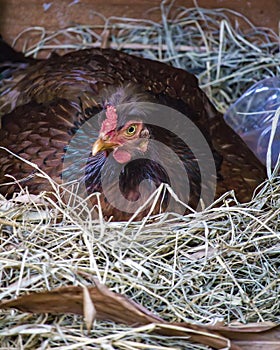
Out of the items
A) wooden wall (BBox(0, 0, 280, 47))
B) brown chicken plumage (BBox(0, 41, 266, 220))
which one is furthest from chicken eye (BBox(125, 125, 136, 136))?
wooden wall (BBox(0, 0, 280, 47))

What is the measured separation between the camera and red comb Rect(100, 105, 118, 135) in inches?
72.5

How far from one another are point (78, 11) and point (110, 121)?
3.48ft

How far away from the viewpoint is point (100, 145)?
184 centimetres

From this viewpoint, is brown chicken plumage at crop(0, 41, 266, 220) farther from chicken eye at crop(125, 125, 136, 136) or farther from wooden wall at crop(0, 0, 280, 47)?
wooden wall at crop(0, 0, 280, 47)

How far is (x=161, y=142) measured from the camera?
1948mm

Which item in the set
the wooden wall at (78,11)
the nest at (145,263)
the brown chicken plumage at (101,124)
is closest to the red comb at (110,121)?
the brown chicken plumage at (101,124)

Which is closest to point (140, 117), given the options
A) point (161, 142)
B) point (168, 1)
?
point (161, 142)

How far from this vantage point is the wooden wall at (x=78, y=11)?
8.95 feet

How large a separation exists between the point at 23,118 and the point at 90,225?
585 mm

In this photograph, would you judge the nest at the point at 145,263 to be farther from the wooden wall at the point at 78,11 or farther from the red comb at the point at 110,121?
the wooden wall at the point at 78,11

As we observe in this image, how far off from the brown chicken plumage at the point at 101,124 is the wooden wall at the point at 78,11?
458 millimetres

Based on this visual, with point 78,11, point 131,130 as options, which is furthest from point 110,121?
point 78,11

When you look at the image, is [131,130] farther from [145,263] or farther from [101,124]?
[145,263]

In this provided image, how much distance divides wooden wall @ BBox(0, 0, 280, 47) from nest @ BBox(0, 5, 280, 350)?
96 centimetres
